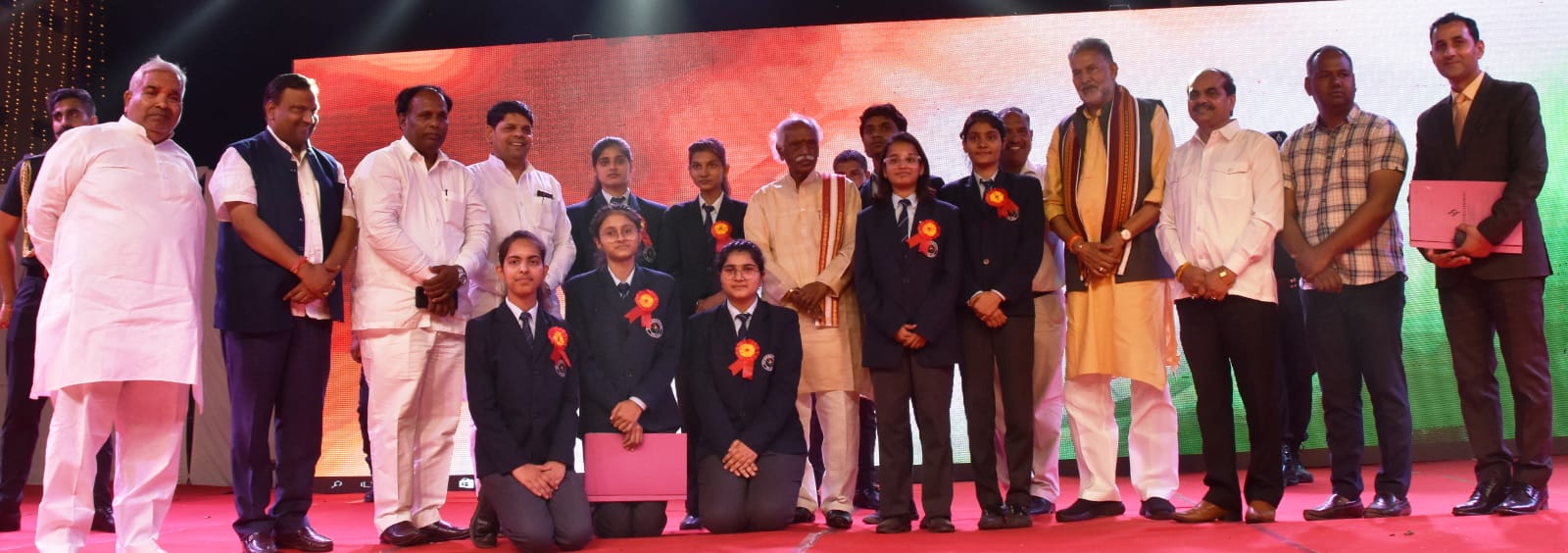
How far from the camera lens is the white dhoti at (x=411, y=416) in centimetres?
375

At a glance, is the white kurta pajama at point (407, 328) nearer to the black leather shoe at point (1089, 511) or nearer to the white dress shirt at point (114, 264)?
the white dress shirt at point (114, 264)

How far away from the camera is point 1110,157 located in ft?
13.2

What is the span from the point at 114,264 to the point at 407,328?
2.83 ft

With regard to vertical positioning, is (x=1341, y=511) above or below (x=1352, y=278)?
below

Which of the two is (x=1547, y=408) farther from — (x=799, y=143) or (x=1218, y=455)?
(x=799, y=143)

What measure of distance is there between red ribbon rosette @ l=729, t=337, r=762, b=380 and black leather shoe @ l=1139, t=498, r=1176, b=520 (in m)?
1.40

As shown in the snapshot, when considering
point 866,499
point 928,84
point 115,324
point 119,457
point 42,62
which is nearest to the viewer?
point 115,324

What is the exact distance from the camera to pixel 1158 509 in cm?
382

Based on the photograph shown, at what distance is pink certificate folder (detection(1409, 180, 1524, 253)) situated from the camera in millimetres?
3672

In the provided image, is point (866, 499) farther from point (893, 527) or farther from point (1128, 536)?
point (1128, 536)

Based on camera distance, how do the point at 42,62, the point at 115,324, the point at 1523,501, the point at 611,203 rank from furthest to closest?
the point at 42,62
the point at 611,203
the point at 1523,501
the point at 115,324

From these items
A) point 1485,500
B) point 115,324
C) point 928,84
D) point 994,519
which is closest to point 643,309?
point 994,519

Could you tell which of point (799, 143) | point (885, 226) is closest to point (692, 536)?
point (885, 226)

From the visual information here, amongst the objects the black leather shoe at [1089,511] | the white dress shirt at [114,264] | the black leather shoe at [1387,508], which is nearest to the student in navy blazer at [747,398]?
the black leather shoe at [1089,511]
